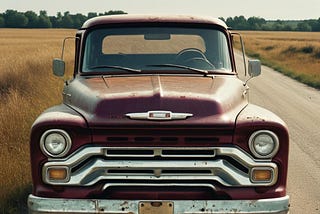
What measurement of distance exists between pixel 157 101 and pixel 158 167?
0.47 meters

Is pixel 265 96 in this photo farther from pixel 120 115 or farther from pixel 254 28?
pixel 254 28

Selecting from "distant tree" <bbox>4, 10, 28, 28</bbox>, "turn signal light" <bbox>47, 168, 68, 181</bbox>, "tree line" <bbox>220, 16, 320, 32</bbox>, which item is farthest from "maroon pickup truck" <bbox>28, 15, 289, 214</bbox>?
"tree line" <bbox>220, 16, 320, 32</bbox>

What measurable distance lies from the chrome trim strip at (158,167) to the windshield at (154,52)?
1.38 metres

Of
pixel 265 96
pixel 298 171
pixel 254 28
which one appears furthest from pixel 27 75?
pixel 254 28

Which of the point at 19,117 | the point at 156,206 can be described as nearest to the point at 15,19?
the point at 19,117

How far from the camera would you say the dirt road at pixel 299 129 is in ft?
19.6

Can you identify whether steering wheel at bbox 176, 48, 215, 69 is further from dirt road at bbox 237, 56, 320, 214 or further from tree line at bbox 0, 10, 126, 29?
tree line at bbox 0, 10, 126, 29

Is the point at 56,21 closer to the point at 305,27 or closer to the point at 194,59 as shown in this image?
the point at 305,27

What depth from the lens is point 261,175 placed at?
12.2 ft

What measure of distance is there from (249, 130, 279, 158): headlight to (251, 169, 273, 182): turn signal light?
104mm

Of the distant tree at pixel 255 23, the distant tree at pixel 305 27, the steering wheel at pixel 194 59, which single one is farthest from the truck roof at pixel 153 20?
the distant tree at pixel 255 23

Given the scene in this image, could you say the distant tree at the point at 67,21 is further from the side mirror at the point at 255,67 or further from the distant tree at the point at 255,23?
the side mirror at the point at 255,67

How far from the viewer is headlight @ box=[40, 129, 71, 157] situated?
3688 mm

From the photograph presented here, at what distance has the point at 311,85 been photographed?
18.9 meters
